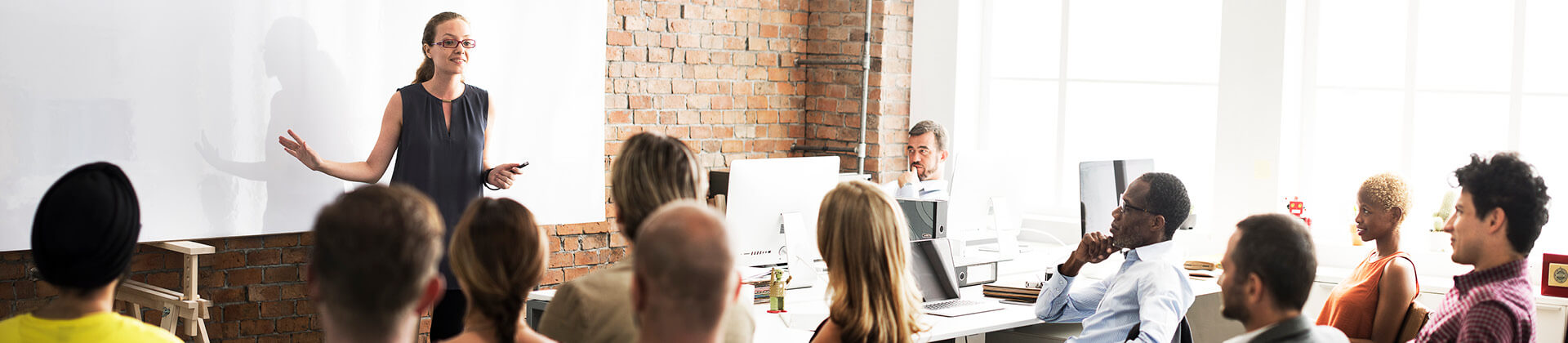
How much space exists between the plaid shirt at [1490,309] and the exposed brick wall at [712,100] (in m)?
3.62

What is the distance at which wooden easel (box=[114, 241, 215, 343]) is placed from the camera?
400 centimetres

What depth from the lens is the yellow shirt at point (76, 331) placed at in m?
1.69

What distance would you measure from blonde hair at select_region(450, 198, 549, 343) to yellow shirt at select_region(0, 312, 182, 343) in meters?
0.39

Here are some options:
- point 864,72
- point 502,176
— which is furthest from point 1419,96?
point 502,176

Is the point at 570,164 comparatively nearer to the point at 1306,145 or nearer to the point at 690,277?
the point at 1306,145

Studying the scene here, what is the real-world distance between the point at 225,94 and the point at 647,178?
2414 mm

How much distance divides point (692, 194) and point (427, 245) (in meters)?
0.87

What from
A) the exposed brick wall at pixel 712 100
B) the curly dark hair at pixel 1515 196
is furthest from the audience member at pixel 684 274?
the exposed brick wall at pixel 712 100

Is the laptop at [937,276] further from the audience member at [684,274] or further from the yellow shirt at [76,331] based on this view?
the yellow shirt at [76,331]

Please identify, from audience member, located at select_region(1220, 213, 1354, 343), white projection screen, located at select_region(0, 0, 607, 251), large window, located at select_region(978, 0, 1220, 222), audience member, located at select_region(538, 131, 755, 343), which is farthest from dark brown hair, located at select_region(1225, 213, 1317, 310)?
large window, located at select_region(978, 0, 1220, 222)

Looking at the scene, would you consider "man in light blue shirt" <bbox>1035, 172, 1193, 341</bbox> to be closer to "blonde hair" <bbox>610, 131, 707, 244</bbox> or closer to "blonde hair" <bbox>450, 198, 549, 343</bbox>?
"blonde hair" <bbox>610, 131, 707, 244</bbox>

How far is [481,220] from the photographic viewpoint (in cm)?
180

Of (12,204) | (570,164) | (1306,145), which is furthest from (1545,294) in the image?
(12,204)

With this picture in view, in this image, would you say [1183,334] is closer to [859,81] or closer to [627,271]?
[627,271]
